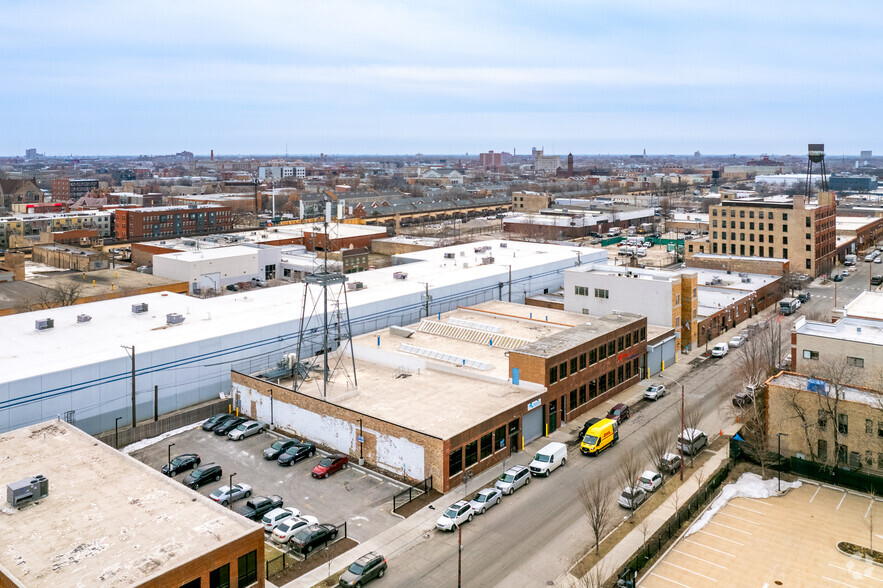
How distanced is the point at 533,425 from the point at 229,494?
1517cm

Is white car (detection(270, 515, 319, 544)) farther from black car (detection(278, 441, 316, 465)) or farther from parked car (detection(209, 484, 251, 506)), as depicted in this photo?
black car (detection(278, 441, 316, 465))

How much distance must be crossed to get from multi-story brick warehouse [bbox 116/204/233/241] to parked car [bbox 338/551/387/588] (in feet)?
321

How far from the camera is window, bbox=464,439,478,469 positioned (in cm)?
3147

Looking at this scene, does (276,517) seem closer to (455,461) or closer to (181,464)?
(181,464)

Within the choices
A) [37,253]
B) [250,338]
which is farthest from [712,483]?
[37,253]

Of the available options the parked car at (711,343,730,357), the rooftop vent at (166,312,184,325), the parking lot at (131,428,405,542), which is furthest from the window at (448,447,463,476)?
the parked car at (711,343,730,357)

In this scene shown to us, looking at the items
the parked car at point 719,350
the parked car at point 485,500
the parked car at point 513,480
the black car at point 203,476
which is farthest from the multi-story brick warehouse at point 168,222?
the parked car at point 485,500

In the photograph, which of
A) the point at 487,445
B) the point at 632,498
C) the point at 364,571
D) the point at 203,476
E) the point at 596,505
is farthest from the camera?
the point at 487,445

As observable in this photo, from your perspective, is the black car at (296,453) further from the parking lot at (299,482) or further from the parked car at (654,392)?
the parked car at (654,392)

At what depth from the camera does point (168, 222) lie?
377ft

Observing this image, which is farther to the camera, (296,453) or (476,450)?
(296,453)

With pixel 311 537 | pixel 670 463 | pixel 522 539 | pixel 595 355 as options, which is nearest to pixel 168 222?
pixel 595 355

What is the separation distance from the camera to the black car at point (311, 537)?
25594 millimetres

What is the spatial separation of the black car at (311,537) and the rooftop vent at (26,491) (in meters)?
8.57
